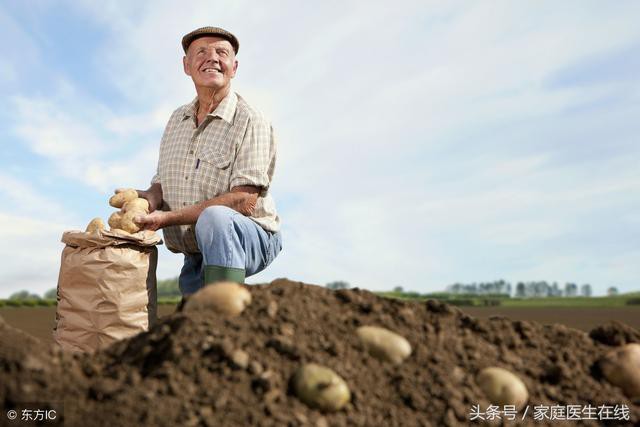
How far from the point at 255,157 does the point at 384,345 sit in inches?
84.0

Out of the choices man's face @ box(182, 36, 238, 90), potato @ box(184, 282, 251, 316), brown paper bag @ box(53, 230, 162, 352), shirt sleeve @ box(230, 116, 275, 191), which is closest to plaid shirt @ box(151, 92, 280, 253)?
shirt sleeve @ box(230, 116, 275, 191)

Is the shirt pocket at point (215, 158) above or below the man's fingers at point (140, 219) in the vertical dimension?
above

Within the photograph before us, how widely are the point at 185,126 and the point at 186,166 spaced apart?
411mm

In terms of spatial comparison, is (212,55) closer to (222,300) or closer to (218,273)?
(218,273)

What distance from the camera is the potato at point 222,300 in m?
2.51

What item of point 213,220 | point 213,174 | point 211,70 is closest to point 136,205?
point 213,174

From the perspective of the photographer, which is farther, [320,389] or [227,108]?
[227,108]

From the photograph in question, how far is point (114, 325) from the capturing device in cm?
413

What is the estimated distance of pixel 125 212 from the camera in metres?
4.27

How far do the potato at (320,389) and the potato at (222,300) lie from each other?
441 millimetres

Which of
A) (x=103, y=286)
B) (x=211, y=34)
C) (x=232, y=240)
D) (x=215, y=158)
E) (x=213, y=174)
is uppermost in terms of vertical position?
(x=211, y=34)

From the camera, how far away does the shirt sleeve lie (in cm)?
419

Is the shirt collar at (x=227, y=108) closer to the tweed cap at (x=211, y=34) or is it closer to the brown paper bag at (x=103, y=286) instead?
the tweed cap at (x=211, y=34)

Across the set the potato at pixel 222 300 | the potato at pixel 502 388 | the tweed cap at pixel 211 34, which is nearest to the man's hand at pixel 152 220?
the tweed cap at pixel 211 34
